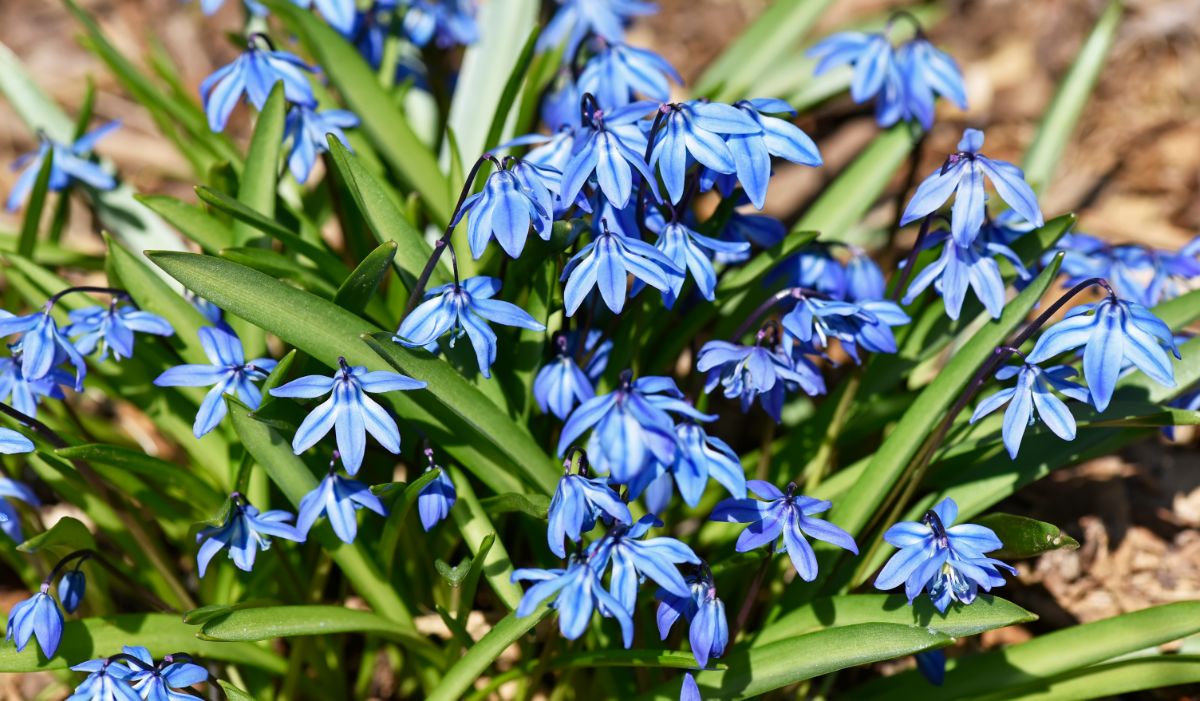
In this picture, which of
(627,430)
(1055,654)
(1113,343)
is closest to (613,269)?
(627,430)

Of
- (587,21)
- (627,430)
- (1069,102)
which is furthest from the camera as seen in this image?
(1069,102)

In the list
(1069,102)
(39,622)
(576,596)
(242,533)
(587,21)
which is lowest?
(39,622)

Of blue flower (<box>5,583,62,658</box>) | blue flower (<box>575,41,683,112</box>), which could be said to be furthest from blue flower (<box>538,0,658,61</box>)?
blue flower (<box>5,583,62,658</box>)

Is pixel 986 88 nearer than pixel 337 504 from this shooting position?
No

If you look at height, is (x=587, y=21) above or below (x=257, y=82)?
above

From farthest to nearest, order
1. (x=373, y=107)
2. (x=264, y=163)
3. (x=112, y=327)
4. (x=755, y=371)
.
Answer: (x=373, y=107)
(x=264, y=163)
(x=112, y=327)
(x=755, y=371)

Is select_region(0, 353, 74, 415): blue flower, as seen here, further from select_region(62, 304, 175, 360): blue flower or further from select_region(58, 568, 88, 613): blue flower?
select_region(58, 568, 88, 613): blue flower

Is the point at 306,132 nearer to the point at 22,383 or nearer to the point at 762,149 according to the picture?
the point at 22,383
